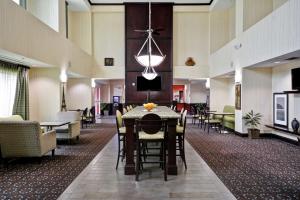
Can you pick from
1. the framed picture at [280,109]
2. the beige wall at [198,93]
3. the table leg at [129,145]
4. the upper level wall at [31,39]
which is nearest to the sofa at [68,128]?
the upper level wall at [31,39]

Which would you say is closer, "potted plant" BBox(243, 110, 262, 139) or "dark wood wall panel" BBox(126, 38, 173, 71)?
"potted plant" BBox(243, 110, 262, 139)

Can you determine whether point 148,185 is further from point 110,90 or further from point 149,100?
point 110,90

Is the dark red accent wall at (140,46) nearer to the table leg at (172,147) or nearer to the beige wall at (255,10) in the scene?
the beige wall at (255,10)

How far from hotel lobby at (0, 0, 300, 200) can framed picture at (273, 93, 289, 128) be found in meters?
0.03

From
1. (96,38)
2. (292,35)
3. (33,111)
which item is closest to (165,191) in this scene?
(292,35)

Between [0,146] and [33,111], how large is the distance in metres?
3.78

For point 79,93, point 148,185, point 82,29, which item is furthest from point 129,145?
point 82,29

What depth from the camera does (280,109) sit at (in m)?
7.97

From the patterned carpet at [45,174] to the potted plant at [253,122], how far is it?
14.9ft

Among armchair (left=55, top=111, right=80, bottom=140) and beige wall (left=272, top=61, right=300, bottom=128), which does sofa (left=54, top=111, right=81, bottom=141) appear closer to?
armchair (left=55, top=111, right=80, bottom=140)

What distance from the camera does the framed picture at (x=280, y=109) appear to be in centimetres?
767

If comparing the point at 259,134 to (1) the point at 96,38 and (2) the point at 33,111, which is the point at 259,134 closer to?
(2) the point at 33,111

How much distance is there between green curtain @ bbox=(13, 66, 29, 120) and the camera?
7.52 m

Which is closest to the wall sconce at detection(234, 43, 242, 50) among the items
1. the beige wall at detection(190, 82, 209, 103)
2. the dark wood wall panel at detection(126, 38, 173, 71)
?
the dark wood wall panel at detection(126, 38, 173, 71)
